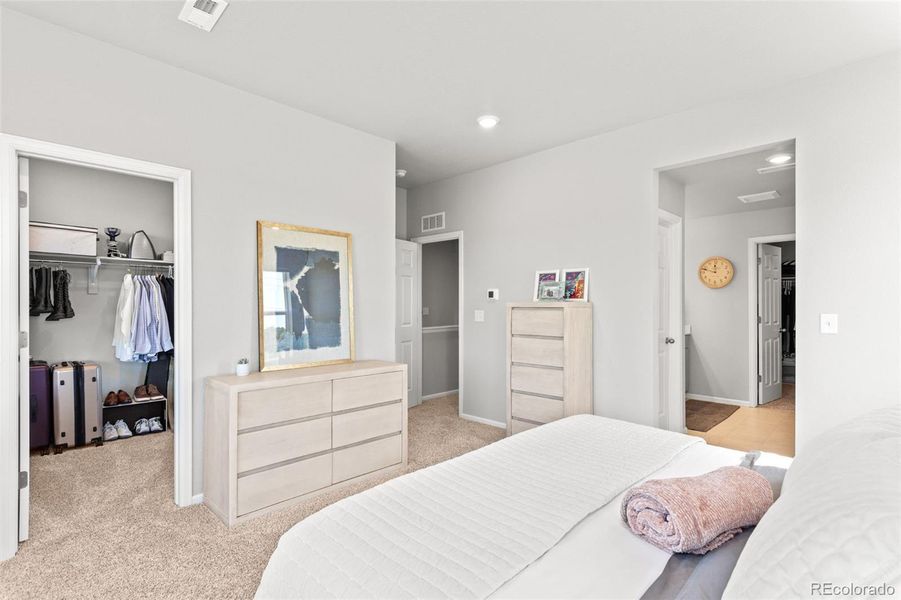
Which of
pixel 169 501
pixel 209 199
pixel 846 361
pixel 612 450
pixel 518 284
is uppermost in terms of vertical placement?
pixel 209 199

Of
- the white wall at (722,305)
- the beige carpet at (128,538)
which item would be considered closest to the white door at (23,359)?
the beige carpet at (128,538)

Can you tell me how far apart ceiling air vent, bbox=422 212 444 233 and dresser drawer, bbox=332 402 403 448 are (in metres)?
2.36

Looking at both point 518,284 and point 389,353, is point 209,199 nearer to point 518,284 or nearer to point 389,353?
point 389,353

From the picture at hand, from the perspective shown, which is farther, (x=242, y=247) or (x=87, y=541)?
(x=242, y=247)

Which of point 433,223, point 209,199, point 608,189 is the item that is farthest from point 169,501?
point 608,189

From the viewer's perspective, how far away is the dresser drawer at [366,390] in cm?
293

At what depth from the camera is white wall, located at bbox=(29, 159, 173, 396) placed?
154 inches

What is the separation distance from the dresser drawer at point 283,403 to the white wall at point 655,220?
82.9 inches

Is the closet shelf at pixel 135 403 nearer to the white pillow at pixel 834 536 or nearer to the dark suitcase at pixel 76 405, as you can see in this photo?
the dark suitcase at pixel 76 405

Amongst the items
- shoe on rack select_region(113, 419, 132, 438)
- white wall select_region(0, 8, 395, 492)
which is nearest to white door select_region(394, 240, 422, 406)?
white wall select_region(0, 8, 395, 492)

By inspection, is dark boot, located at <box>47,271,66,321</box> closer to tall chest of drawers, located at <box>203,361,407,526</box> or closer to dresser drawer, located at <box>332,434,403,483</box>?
tall chest of drawers, located at <box>203,361,407,526</box>

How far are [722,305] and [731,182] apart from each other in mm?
1973

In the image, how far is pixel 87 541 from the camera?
2.26m

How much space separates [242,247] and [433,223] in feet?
8.17
